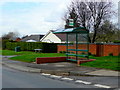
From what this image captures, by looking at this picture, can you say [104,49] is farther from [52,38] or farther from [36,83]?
[52,38]

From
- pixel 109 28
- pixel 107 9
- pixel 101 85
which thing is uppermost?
pixel 107 9

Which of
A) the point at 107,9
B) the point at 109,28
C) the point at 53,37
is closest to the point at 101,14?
the point at 107,9

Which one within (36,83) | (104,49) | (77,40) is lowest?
(36,83)

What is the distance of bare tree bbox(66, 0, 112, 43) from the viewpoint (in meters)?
42.7

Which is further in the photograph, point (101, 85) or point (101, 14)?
point (101, 14)

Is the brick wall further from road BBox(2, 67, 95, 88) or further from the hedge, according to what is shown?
road BBox(2, 67, 95, 88)

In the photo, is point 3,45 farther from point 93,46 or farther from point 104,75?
point 104,75

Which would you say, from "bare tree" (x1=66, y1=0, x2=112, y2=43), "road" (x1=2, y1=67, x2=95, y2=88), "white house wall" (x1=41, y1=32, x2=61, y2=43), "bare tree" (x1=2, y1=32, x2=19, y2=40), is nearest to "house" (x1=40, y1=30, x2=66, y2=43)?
"white house wall" (x1=41, y1=32, x2=61, y2=43)

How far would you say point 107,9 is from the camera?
140ft

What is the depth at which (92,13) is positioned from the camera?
43.0m

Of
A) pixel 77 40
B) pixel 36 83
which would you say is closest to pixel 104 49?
pixel 77 40

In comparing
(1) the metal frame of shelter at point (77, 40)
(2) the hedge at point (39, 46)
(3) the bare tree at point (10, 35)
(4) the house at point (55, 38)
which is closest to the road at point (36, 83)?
(1) the metal frame of shelter at point (77, 40)

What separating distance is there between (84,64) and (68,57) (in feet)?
12.5

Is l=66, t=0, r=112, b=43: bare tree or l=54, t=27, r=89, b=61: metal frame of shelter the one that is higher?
l=66, t=0, r=112, b=43: bare tree
